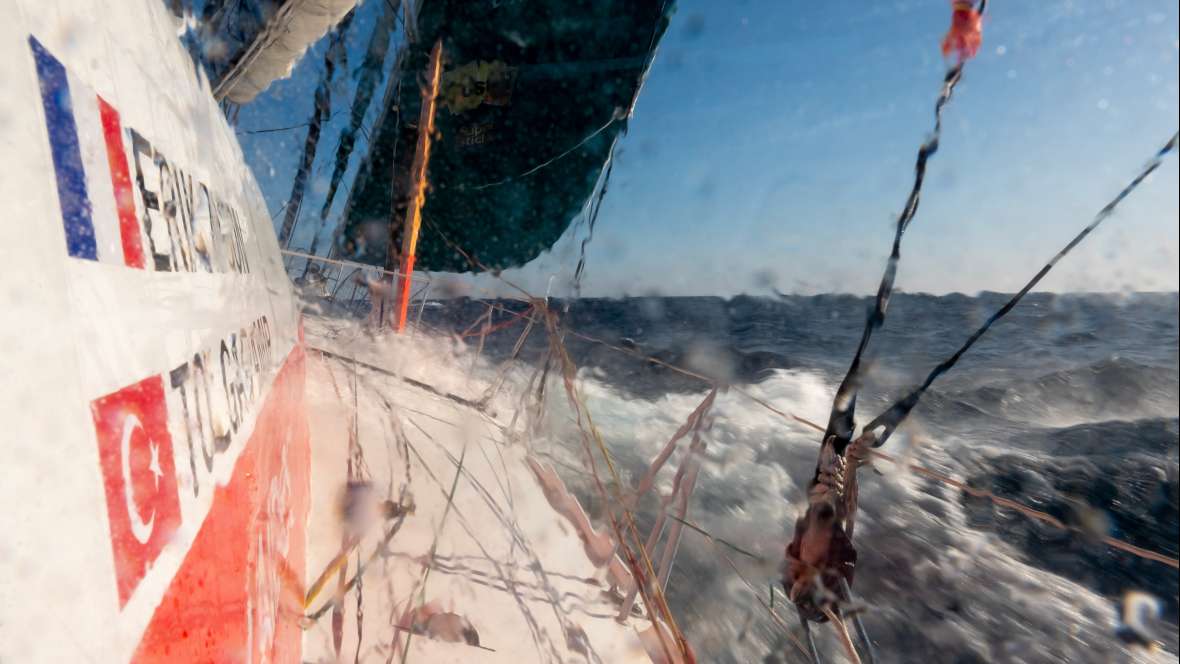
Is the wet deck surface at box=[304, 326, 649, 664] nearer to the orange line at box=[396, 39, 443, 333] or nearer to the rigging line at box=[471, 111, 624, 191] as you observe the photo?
the orange line at box=[396, 39, 443, 333]

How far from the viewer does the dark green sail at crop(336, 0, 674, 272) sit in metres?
6.01

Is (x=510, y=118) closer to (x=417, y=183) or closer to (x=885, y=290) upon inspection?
(x=417, y=183)

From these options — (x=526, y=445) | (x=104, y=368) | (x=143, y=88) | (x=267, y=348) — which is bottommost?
(x=526, y=445)

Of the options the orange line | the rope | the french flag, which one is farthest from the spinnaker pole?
the french flag

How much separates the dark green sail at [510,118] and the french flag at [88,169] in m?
5.09

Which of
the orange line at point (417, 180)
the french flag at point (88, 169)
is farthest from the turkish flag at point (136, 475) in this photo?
the orange line at point (417, 180)

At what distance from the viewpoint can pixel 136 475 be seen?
0.46 m

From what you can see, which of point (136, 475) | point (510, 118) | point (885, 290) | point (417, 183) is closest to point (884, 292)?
point (885, 290)

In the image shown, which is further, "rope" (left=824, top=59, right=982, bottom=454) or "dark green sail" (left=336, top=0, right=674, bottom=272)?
"dark green sail" (left=336, top=0, right=674, bottom=272)

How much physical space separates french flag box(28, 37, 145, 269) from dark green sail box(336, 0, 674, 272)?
16.7ft

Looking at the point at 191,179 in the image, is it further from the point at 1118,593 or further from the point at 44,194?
the point at 1118,593

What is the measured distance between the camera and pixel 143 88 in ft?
2.30

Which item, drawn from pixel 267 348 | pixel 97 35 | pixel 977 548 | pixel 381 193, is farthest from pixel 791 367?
pixel 97 35

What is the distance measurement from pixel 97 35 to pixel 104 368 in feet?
1.20
